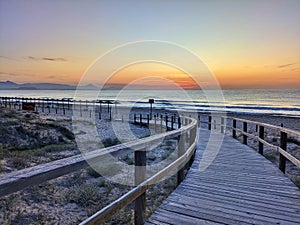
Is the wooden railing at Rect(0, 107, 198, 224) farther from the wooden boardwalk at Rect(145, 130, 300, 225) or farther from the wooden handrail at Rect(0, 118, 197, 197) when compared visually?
the wooden boardwalk at Rect(145, 130, 300, 225)

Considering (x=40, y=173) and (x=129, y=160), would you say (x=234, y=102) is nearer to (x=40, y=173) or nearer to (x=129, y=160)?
(x=129, y=160)

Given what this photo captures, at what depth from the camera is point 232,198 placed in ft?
12.2

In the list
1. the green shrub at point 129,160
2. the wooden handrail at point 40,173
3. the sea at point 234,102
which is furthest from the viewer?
the sea at point 234,102

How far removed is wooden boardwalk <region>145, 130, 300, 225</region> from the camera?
3051mm

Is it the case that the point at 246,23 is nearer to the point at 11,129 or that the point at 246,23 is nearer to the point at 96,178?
the point at 96,178

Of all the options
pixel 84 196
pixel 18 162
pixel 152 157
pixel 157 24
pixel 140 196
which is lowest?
pixel 152 157

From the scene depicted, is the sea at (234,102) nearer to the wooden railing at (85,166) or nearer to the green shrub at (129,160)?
the green shrub at (129,160)

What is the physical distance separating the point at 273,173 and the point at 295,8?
378 inches

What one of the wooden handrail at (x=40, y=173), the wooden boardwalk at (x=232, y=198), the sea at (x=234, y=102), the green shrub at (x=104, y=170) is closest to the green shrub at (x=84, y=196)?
the green shrub at (x=104, y=170)

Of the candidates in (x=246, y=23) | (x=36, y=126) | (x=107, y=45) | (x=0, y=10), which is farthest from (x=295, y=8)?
(x=0, y=10)

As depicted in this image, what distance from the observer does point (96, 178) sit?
6.41 metres

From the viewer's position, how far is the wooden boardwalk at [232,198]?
3.05m

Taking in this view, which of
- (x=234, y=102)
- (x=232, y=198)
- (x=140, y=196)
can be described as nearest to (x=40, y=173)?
(x=140, y=196)

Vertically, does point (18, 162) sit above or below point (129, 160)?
above
